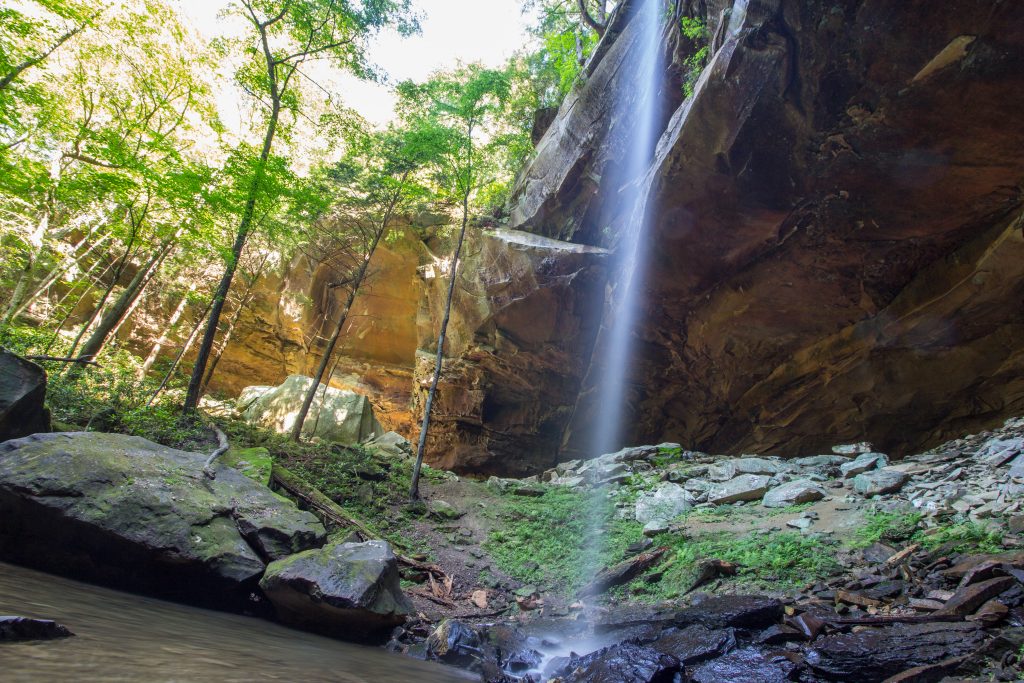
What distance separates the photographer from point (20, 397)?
18.3 feet

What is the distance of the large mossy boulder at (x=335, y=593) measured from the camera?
4352 millimetres

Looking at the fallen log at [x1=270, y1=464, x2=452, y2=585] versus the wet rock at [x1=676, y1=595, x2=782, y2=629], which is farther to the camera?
the fallen log at [x1=270, y1=464, x2=452, y2=585]

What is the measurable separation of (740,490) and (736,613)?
4.74 metres

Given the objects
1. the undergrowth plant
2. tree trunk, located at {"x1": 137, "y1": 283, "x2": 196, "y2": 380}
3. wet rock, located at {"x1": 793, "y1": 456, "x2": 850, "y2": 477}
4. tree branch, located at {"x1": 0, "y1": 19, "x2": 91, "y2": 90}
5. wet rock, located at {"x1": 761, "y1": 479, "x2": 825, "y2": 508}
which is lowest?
wet rock, located at {"x1": 761, "y1": 479, "x2": 825, "y2": 508}

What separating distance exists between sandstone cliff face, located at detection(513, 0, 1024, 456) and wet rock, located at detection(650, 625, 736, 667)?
790 centimetres

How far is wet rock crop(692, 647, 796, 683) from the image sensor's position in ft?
12.0

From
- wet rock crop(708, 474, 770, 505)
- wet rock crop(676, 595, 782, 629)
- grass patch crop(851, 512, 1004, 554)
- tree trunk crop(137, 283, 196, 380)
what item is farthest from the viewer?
tree trunk crop(137, 283, 196, 380)

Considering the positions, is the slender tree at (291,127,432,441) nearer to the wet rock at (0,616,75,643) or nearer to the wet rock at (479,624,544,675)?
the wet rock at (479,624,544,675)

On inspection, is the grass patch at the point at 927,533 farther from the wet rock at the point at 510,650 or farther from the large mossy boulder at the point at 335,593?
the large mossy boulder at the point at 335,593

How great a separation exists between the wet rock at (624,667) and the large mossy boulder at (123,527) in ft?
10.6

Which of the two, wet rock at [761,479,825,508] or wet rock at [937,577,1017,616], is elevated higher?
wet rock at [761,479,825,508]

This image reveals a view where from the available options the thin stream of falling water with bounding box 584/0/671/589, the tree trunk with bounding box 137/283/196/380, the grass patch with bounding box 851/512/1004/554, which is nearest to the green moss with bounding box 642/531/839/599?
the grass patch with bounding box 851/512/1004/554

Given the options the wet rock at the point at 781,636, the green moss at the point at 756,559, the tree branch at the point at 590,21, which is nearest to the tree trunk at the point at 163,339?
the tree branch at the point at 590,21

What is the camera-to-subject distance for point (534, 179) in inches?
614
